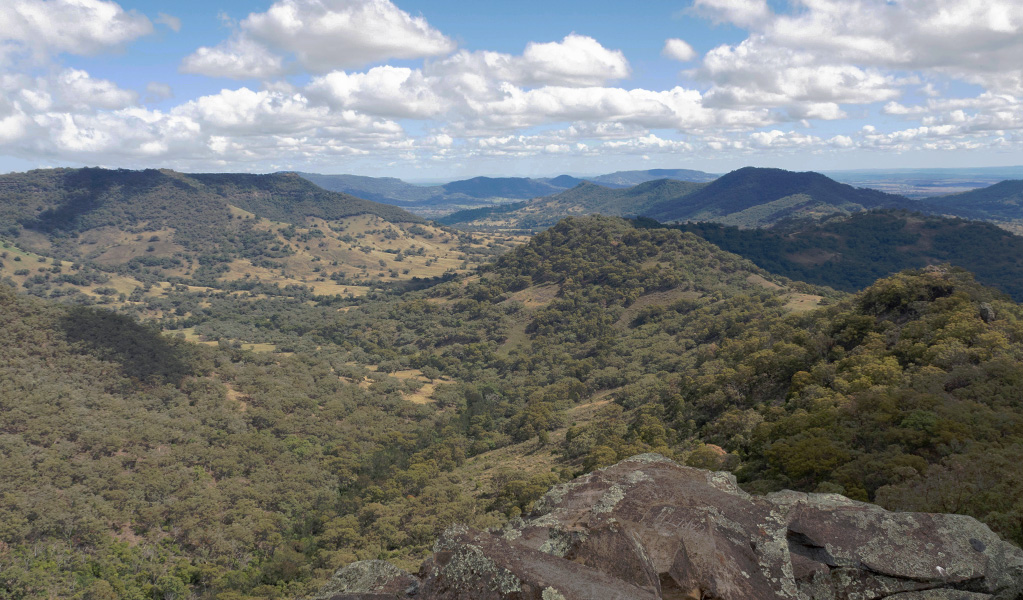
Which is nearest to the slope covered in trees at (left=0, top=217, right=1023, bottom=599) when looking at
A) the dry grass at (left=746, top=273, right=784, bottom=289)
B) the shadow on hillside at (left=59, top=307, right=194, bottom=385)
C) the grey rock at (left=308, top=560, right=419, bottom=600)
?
the shadow on hillside at (left=59, top=307, right=194, bottom=385)

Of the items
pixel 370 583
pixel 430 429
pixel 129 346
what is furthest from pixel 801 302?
pixel 129 346

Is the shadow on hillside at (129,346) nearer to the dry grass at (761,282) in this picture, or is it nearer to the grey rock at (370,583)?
the grey rock at (370,583)

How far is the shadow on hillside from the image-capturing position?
86.9 m

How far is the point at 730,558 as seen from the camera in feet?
41.7

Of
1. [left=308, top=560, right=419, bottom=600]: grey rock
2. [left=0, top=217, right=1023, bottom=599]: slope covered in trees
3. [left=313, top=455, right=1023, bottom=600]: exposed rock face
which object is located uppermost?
[left=313, top=455, right=1023, bottom=600]: exposed rock face

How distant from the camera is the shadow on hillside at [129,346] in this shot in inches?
3423

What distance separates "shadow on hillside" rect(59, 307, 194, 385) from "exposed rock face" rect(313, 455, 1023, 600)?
93.4 meters

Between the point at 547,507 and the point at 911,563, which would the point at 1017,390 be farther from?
the point at 547,507

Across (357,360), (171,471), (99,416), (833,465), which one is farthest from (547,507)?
(357,360)

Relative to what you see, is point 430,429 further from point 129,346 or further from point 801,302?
point 801,302

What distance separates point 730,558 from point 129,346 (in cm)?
10722

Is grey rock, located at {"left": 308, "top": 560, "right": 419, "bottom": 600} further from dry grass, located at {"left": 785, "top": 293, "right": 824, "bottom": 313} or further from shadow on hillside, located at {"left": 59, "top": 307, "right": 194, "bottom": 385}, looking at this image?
dry grass, located at {"left": 785, "top": 293, "right": 824, "bottom": 313}

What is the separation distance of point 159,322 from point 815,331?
618ft

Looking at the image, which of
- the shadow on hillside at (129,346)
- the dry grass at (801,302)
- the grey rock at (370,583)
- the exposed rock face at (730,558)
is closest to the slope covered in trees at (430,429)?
the shadow on hillside at (129,346)
